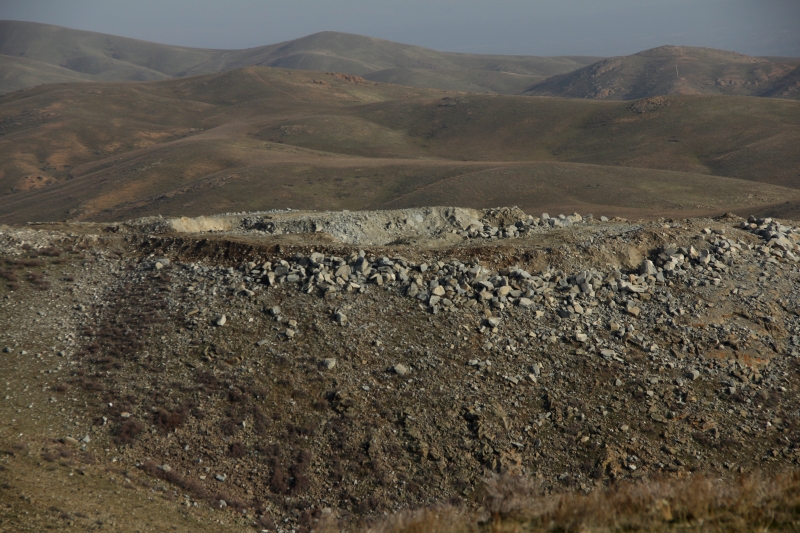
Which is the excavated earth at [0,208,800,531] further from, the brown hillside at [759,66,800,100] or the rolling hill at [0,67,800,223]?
the brown hillside at [759,66,800,100]

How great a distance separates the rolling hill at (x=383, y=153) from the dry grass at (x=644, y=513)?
137 feet

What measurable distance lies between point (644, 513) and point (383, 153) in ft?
265

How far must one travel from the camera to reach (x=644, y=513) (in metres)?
7.03

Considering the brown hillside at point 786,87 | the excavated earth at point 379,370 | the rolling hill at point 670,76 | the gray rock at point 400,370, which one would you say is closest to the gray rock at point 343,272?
the excavated earth at point 379,370

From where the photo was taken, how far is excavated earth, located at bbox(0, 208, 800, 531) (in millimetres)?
11625

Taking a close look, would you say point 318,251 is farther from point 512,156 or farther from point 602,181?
point 512,156

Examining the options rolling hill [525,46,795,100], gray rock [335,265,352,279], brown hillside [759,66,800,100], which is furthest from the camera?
rolling hill [525,46,795,100]

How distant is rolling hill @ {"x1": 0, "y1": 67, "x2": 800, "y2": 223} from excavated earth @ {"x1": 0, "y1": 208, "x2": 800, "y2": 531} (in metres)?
32.6

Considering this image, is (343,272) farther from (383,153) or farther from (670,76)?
(670,76)

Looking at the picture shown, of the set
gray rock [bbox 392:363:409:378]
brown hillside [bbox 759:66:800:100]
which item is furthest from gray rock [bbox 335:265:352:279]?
brown hillside [bbox 759:66:800:100]

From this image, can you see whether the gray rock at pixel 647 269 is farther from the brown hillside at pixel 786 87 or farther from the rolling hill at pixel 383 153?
the brown hillside at pixel 786 87

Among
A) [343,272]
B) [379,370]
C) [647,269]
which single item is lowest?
[379,370]

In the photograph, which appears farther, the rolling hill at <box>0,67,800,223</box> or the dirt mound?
the rolling hill at <box>0,67,800,223</box>

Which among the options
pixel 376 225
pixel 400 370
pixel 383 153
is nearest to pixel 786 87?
pixel 383 153
